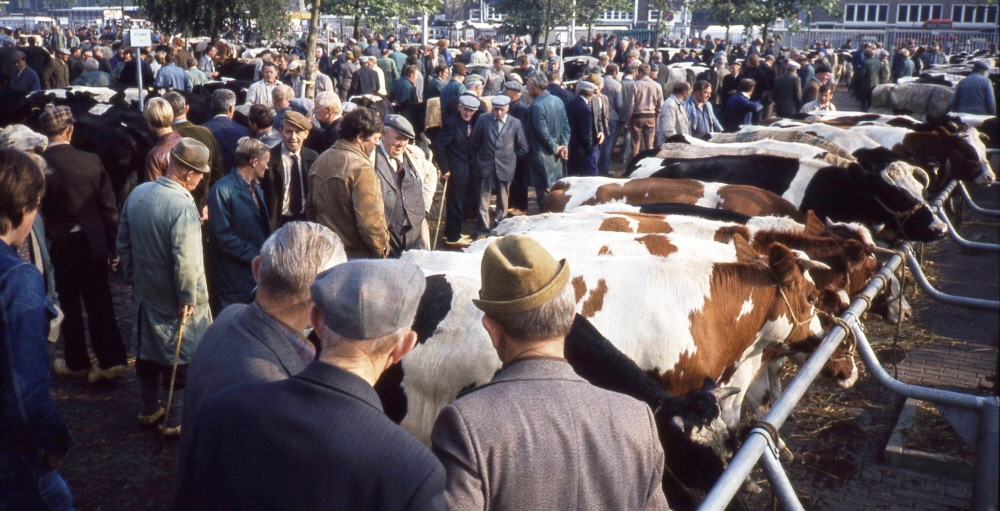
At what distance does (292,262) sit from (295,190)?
13.8 feet

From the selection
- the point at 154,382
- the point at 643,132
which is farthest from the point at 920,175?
the point at 154,382

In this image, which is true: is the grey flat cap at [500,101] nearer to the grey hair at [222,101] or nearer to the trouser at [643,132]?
the grey hair at [222,101]

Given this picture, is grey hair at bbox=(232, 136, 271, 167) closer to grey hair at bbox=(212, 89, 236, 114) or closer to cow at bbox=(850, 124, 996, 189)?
grey hair at bbox=(212, 89, 236, 114)

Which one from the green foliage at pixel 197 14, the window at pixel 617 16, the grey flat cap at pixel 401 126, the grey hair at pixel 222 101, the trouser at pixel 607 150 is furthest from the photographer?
the window at pixel 617 16

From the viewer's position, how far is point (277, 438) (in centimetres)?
181

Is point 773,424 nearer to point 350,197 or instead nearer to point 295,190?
point 350,197

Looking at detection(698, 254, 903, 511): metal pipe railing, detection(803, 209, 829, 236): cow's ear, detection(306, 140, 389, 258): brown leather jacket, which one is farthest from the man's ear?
detection(803, 209, 829, 236): cow's ear

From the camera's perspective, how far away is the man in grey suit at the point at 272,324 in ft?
8.02

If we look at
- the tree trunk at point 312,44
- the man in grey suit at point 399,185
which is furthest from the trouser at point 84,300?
the tree trunk at point 312,44

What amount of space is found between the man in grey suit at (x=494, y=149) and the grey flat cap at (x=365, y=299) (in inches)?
299

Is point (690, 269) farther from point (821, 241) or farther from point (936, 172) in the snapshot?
point (936, 172)

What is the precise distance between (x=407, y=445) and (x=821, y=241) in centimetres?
413

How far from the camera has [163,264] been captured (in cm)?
473

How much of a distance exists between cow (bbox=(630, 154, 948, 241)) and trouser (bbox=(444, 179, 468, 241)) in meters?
2.24
